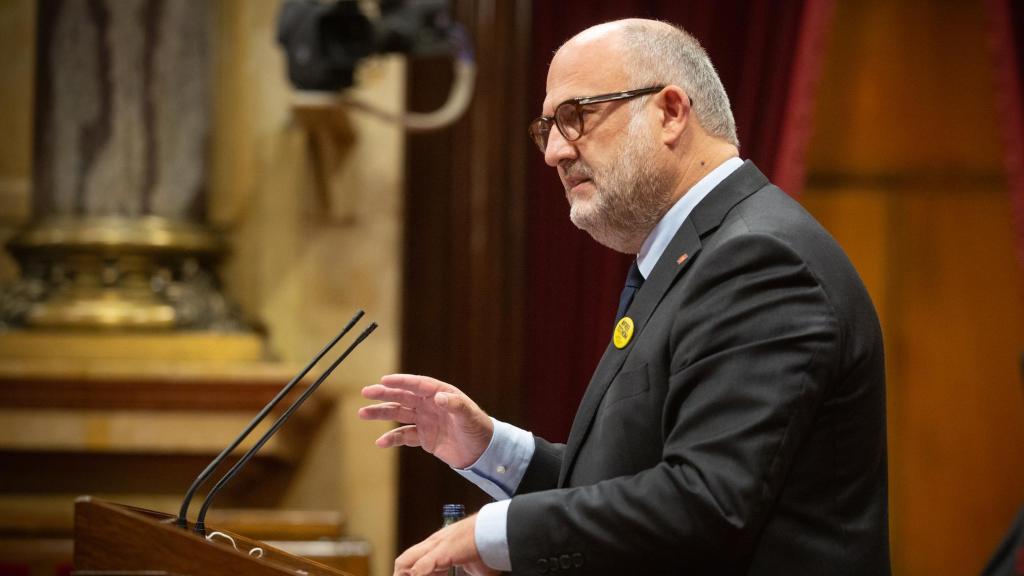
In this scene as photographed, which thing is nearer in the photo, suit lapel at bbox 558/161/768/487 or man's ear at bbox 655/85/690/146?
suit lapel at bbox 558/161/768/487

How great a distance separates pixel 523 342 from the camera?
430 cm

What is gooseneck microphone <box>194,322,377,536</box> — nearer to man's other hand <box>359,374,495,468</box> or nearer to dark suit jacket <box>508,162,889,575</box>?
man's other hand <box>359,374,495,468</box>

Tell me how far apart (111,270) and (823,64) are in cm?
264

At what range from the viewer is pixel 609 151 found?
73.0 inches

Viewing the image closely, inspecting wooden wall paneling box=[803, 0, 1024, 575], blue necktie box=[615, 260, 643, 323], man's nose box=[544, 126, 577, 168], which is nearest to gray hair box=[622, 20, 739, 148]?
man's nose box=[544, 126, 577, 168]

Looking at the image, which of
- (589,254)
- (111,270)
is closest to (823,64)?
(589,254)

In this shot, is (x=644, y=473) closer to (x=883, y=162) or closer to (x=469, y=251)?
(x=469, y=251)

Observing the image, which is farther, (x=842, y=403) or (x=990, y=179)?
(x=990, y=179)

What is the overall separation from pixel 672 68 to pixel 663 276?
1.06 ft

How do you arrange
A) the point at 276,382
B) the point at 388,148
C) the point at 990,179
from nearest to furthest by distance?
Answer: the point at 276,382, the point at 388,148, the point at 990,179

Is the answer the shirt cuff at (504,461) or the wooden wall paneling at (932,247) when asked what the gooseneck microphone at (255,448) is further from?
the wooden wall paneling at (932,247)

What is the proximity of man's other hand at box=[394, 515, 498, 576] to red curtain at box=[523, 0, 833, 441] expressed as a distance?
2765 millimetres

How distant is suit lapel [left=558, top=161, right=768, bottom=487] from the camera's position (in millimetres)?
1691

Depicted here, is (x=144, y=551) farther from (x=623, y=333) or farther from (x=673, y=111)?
(x=673, y=111)
